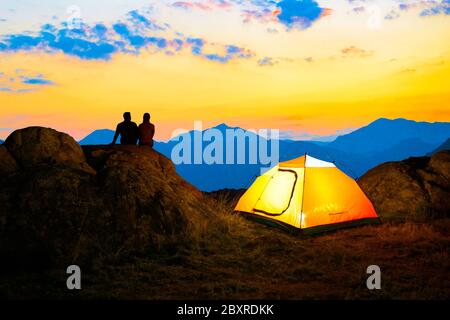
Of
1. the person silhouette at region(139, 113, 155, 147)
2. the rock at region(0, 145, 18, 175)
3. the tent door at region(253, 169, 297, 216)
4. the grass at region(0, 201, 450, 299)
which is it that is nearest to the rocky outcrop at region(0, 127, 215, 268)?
the rock at region(0, 145, 18, 175)

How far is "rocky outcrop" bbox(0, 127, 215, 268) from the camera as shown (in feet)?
27.6

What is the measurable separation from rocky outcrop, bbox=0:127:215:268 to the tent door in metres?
2.20

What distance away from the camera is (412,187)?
14438 mm

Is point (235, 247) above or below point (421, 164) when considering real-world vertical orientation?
below

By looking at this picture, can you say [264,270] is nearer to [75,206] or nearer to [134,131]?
[75,206]

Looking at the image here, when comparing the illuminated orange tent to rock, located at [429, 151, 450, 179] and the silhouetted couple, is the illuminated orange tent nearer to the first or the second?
rock, located at [429, 151, 450, 179]

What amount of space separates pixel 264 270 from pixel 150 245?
2510 millimetres

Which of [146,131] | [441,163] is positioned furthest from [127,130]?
[441,163]

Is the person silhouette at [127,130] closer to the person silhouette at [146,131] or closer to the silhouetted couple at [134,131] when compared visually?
the silhouetted couple at [134,131]
